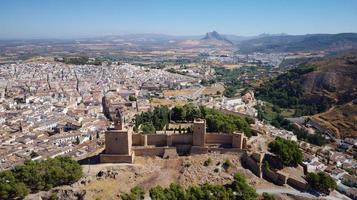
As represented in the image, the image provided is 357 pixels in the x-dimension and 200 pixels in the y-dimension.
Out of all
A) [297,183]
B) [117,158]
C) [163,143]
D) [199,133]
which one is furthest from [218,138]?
[117,158]

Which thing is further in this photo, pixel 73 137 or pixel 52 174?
pixel 73 137

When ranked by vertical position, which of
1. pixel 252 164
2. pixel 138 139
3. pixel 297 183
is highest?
pixel 138 139

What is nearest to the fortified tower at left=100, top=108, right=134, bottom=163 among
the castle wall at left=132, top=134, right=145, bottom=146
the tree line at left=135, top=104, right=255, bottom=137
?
the castle wall at left=132, top=134, right=145, bottom=146

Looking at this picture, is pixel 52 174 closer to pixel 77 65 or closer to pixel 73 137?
pixel 73 137

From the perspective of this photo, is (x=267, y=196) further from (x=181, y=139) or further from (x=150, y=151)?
(x=150, y=151)

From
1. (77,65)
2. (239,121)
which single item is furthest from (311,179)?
(77,65)

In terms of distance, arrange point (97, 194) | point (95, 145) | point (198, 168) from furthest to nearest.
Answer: point (95, 145) < point (198, 168) < point (97, 194)
